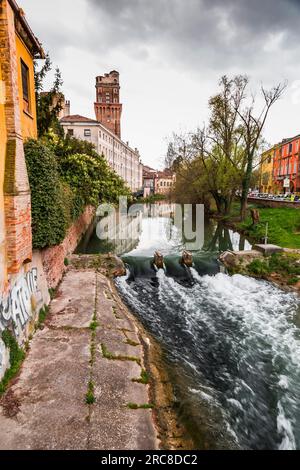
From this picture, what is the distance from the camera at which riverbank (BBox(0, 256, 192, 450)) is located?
4219 mm

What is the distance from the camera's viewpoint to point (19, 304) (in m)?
6.12

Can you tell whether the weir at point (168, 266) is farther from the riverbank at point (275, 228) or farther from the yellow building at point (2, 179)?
the yellow building at point (2, 179)

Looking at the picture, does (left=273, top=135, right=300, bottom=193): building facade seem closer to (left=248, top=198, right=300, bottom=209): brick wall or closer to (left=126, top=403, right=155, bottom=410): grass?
(left=248, top=198, right=300, bottom=209): brick wall

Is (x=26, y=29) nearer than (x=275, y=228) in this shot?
Yes

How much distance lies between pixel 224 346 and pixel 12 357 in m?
5.67

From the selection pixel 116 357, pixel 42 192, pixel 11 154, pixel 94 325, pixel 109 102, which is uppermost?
pixel 109 102

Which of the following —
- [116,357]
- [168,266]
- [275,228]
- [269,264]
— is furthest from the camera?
[275,228]

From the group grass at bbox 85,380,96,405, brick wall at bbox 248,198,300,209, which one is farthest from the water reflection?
grass at bbox 85,380,96,405

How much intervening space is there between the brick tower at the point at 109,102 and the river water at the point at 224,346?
54430 millimetres

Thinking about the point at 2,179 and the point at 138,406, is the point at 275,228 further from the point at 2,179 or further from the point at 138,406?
the point at 2,179

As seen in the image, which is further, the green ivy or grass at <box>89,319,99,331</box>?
the green ivy

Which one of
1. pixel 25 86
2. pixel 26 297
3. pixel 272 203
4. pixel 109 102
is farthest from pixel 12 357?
pixel 109 102
